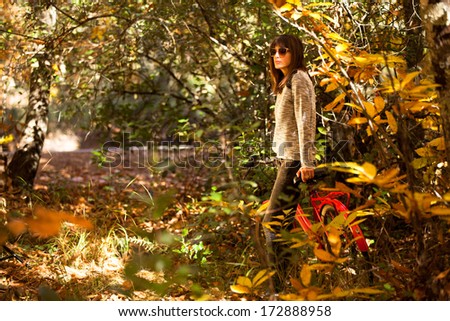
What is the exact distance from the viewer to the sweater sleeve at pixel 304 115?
3.88 meters

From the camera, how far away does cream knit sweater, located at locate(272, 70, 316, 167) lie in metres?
3.90

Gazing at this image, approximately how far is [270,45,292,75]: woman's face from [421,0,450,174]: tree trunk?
1.16 metres

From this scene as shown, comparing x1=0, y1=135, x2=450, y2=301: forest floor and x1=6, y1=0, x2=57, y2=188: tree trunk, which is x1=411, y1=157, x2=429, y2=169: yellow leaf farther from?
x1=6, y1=0, x2=57, y2=188: tree trunk

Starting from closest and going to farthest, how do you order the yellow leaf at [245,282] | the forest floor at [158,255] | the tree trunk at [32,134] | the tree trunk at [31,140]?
the forest floor at [158,255] → the yellow leaf at [245,282] → the tree trunk at [32,134] → the tree trunk at [31,140]

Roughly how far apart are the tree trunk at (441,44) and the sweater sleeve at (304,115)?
100 centimetres

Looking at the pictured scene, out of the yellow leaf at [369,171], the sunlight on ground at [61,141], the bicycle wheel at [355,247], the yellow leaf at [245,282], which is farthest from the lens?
the sunlight on ground at [61,141]

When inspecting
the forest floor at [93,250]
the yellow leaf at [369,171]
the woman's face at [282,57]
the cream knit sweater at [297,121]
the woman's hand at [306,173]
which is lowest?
the forest floor at [93,250]

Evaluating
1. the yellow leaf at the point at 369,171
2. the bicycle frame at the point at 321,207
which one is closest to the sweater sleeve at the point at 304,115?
the bicycle frame at the point at 321,207

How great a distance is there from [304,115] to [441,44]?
1.11m

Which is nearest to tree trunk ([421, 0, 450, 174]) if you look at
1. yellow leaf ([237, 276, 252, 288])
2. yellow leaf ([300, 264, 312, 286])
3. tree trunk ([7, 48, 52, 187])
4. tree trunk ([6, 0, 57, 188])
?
yellow leaf ([300, 264, 312, 286])

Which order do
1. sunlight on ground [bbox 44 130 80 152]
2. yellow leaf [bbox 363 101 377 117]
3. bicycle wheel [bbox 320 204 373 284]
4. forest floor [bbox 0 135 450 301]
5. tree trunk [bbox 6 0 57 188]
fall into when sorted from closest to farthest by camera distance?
forest floor [bbox 0 135 450 301]
yellow leaf [bbox 363 101 377 117]
bicycle wheel [bbox 320 204 373 284]
tree trunk [bbox 6 0 57 188]
sunlight on ground [bbox 44 130 80 152]

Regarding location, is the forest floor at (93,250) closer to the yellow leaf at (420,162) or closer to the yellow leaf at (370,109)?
the yellow leaf at (370,109)

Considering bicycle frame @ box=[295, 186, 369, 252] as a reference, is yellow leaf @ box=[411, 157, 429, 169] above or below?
above
